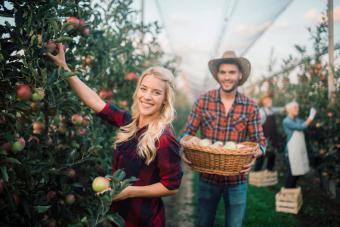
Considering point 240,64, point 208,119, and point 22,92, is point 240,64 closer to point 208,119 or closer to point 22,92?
point 208,119

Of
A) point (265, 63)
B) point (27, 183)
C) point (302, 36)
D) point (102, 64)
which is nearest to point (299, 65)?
point (302, 36)

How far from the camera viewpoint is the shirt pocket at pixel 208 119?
273cm

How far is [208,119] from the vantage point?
2752mm

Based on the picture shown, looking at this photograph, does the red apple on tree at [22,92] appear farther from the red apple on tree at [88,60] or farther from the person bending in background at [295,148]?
the person bending in background at [295,148]

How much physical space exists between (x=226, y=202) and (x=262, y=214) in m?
2.40

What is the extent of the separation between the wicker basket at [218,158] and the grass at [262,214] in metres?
2.17

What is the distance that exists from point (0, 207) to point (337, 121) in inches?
174

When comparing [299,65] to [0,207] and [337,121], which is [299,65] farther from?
[0,207]

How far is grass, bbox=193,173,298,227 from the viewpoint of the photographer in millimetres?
4379

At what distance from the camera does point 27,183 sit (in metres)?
1.64

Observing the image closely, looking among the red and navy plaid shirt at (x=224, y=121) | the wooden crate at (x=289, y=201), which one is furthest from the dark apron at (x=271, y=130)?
the red and navy plaid shirt at (x=224, y=121)

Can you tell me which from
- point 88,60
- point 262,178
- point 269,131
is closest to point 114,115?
point 88,60

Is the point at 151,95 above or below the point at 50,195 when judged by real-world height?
above

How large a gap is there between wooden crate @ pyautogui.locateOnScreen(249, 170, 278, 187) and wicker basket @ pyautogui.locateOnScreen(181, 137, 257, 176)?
14.2 ft
